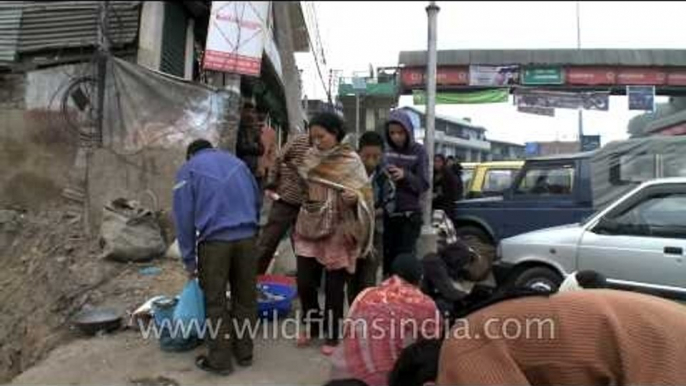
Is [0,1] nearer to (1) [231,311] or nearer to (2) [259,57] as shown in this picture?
(2) [259,57]

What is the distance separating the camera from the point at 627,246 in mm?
6754

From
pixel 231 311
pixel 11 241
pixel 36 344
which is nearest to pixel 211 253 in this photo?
pixel 231 311

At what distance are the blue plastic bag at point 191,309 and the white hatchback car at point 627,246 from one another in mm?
2833

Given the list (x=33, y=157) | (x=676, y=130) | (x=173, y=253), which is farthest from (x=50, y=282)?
(x=676, y=130)

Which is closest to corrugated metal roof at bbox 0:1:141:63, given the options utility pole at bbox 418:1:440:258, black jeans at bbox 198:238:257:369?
utility pole at bbox 418:1:440:258

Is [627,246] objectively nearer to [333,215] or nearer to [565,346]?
[333,215]

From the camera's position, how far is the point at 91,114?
8.76m

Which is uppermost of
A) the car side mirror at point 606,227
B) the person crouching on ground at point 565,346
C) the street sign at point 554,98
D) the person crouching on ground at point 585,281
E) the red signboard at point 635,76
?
the red signboard at point 635,76

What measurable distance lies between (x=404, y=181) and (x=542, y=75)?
51.7ft

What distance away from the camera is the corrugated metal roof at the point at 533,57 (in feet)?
68.0

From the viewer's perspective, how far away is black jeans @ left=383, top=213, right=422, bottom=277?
6.47 m

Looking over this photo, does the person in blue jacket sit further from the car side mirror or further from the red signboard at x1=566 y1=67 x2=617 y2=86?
the red signboard at x1=566 y1=67 x2=617 y2=86

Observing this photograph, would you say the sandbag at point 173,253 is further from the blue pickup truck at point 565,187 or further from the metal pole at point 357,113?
the blue pickup truck at point 565,187

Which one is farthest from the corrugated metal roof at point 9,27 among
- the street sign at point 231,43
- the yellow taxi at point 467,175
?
the yellow taxi at point 467,175
